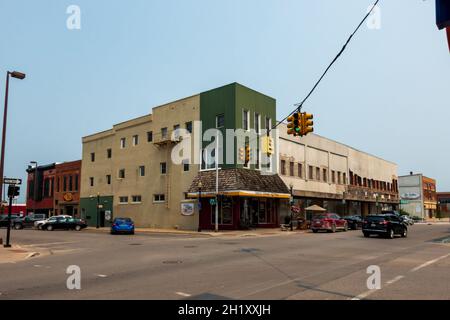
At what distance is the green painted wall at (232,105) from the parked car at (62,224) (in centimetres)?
1640

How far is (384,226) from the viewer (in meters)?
25.7

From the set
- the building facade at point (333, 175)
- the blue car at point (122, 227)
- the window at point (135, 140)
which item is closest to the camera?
the blue car at point (122, 227)

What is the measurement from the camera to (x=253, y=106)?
1511 inches

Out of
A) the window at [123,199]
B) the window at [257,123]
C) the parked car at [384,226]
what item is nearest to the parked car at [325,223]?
the parked car at [384,226]

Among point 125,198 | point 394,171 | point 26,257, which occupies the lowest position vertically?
point 26,257

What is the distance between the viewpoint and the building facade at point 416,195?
294 feet

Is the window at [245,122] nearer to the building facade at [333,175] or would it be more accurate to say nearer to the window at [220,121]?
the window at [220,121]

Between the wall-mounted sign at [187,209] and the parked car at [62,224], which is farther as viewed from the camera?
the parked car at [62,224]

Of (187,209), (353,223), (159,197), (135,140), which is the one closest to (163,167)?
(159,197)

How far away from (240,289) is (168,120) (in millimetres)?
34497
